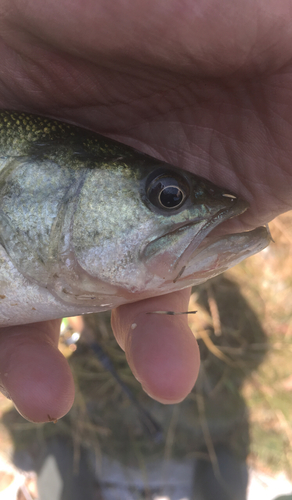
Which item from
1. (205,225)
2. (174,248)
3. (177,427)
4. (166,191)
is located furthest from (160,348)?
(177,427)

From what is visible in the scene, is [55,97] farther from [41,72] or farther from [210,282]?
[210,282]

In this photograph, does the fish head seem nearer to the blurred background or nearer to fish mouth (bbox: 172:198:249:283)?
fish mouth (bbox: 172:198:249:283)

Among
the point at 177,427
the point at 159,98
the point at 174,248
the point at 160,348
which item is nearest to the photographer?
the point at 174,248

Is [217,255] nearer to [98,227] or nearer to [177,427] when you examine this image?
[98,227]

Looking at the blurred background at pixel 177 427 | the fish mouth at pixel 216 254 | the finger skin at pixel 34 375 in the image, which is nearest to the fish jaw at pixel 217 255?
the fish mouth at pixel 216 254

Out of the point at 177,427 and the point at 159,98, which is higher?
the point at 159,98

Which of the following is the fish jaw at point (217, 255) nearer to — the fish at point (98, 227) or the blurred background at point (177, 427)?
the fish at point (98, 227)
